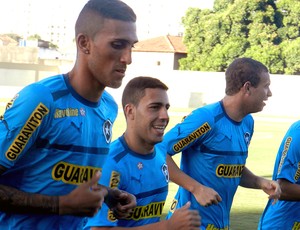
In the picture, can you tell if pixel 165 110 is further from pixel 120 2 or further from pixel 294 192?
pixel 294 192

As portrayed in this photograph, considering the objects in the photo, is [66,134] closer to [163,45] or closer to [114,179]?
[114,179]

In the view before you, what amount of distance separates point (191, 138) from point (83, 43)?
2.24m

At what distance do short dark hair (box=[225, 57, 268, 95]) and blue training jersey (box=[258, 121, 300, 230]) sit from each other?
0.51 meters

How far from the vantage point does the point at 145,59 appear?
228 feet

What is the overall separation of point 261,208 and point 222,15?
143 ft

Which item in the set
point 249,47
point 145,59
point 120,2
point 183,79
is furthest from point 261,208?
point 145,59

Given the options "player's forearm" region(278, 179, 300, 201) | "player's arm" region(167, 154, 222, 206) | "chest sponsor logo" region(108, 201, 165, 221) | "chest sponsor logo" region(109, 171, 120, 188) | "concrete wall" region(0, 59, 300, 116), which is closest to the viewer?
"chest sponsor logo" region(109, 171, 120, 188)

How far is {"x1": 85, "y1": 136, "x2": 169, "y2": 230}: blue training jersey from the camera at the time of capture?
3834 millimetres

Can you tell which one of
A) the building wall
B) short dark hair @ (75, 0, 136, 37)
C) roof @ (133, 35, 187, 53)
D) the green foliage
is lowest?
the building wall

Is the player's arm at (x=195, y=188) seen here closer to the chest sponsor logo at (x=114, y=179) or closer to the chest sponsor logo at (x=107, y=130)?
the chest sponsor logo at (x=114, y=179)

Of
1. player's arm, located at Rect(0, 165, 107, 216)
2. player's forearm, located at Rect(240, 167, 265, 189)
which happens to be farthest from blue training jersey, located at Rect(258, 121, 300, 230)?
player's arm, located at Rect(0, 165, 107, 216)

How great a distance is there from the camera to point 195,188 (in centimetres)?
485

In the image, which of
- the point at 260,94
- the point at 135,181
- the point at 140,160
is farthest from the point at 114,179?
the point at 260,94

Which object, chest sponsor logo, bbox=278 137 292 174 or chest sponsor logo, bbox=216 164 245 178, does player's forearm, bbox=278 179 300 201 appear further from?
chest sponsor logo, bbox=216 164 245 178
